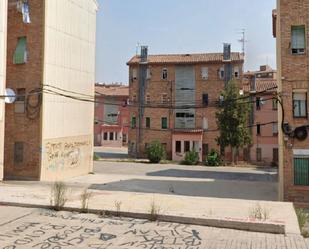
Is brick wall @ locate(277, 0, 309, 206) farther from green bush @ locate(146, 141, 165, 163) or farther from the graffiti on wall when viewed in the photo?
green bush @ locate(146, 141, 165, 163)

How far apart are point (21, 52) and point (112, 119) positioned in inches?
1654

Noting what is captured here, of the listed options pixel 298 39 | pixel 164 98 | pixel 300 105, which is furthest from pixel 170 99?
pixel 300 105

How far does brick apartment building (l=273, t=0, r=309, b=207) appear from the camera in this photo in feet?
56.0

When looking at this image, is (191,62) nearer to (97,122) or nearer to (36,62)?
(97,122)

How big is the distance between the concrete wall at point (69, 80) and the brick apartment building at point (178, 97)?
19.9m

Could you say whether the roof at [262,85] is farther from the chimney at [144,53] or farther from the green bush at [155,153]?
the green bush at [155,153]

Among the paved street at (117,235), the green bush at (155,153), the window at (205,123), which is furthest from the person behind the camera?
the window at (205,123)

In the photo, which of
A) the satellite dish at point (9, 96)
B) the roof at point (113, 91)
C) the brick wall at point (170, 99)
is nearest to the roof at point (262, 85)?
the brick wall at point (170, 99)

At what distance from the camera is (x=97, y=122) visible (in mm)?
63656

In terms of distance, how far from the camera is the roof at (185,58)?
47.5 m

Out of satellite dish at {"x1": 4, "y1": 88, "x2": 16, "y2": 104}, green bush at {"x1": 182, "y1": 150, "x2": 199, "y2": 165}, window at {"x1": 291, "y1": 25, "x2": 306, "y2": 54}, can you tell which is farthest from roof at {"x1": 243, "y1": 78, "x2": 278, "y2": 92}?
satellite dish at {"x1": 4, "y1": 88, "x2": 16, "y2": 104}

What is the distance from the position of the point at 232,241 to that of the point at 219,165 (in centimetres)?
3283

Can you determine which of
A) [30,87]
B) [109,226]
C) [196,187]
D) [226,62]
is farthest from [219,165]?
[109,226]

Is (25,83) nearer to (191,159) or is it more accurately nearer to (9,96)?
(9,96)
